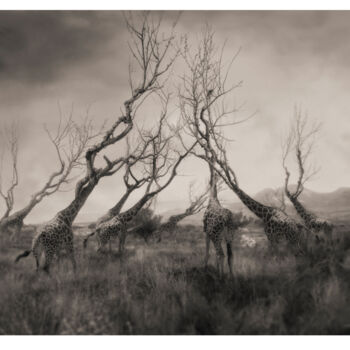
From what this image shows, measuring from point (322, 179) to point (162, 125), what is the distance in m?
4.24

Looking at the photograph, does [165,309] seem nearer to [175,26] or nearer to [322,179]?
[322,179]

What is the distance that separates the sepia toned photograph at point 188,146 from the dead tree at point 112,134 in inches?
1.1

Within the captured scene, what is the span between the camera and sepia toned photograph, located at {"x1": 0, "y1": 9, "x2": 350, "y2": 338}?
321 cm

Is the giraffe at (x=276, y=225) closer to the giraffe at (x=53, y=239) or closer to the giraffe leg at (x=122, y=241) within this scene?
the giraffe leg at (x=122, y=241)

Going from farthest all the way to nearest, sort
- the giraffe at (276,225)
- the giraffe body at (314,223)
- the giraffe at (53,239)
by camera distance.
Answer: the giraffe body at (314,223) → the giraffe at (276,225) → the giraffe at (53,239)

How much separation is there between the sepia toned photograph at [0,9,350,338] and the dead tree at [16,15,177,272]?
3 centimetres

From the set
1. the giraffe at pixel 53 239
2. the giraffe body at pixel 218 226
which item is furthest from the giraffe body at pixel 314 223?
the giraffe at pixel 53 239

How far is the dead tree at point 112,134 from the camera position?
5457 millimetres

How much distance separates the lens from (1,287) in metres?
4.10

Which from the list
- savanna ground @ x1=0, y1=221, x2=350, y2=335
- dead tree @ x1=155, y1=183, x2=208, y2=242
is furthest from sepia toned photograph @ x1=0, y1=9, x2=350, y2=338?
dead tree @ x1=155, y1=183, x2=208, y2=242

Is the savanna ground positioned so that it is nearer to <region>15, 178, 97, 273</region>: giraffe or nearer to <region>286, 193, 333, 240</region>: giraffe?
<region>15, 178, 97, 273</region>: giraffe

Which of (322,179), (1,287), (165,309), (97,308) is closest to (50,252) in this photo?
(1,287)

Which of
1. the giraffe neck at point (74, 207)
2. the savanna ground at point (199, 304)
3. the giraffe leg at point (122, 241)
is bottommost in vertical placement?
the savanna ground at point (199, 304)

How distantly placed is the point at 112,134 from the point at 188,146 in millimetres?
1963
